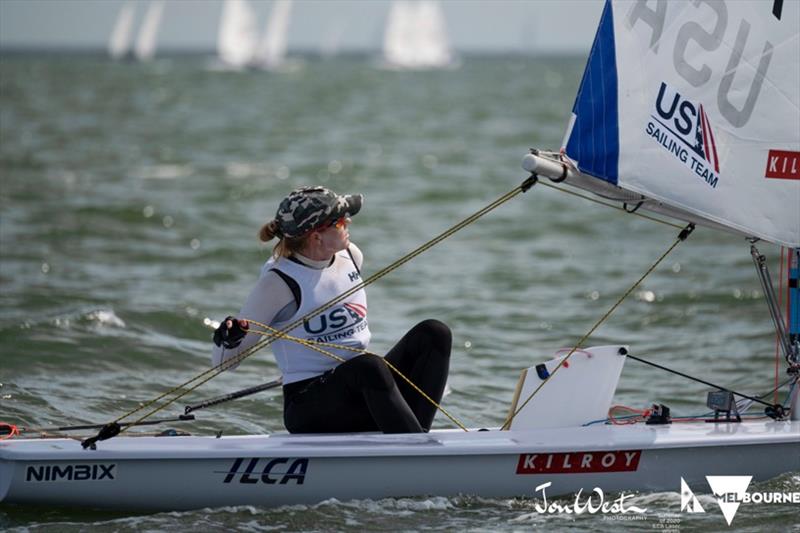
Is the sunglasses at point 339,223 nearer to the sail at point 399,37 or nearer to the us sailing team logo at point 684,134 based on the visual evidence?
the us sailing team logo at point 684,134

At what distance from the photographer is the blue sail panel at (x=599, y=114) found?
424cm

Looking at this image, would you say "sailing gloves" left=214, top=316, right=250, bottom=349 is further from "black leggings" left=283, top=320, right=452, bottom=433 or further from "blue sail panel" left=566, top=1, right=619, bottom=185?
"blue sail panel" left=566, top=1, right=619, bottom=185

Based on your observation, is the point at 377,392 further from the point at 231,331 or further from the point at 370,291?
the point at 370,291

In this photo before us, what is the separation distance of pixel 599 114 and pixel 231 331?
1.48 metres

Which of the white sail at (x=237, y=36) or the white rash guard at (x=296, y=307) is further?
the white sail at (x=237, y=36)

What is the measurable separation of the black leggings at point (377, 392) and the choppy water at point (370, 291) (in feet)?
0.96

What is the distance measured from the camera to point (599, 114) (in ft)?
14.1

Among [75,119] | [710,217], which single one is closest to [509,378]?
[710,217]

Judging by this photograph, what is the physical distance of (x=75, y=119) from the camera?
27.3m

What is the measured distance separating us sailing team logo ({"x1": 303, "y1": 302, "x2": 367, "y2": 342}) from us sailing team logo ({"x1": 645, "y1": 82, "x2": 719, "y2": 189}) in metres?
1.21

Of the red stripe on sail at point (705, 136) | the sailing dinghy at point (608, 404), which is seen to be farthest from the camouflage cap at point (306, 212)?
the red stripe on sail at point (705, 136)

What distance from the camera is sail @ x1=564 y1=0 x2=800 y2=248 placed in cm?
427

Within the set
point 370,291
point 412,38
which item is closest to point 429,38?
point 412,38

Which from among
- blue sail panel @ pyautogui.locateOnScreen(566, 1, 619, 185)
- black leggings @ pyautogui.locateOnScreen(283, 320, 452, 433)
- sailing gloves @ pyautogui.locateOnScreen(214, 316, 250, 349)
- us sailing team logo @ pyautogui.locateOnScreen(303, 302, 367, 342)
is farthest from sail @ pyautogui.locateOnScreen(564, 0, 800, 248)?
sailing gloves @ pyautogui.locateOnScreen(214, 316, 250, 349)
